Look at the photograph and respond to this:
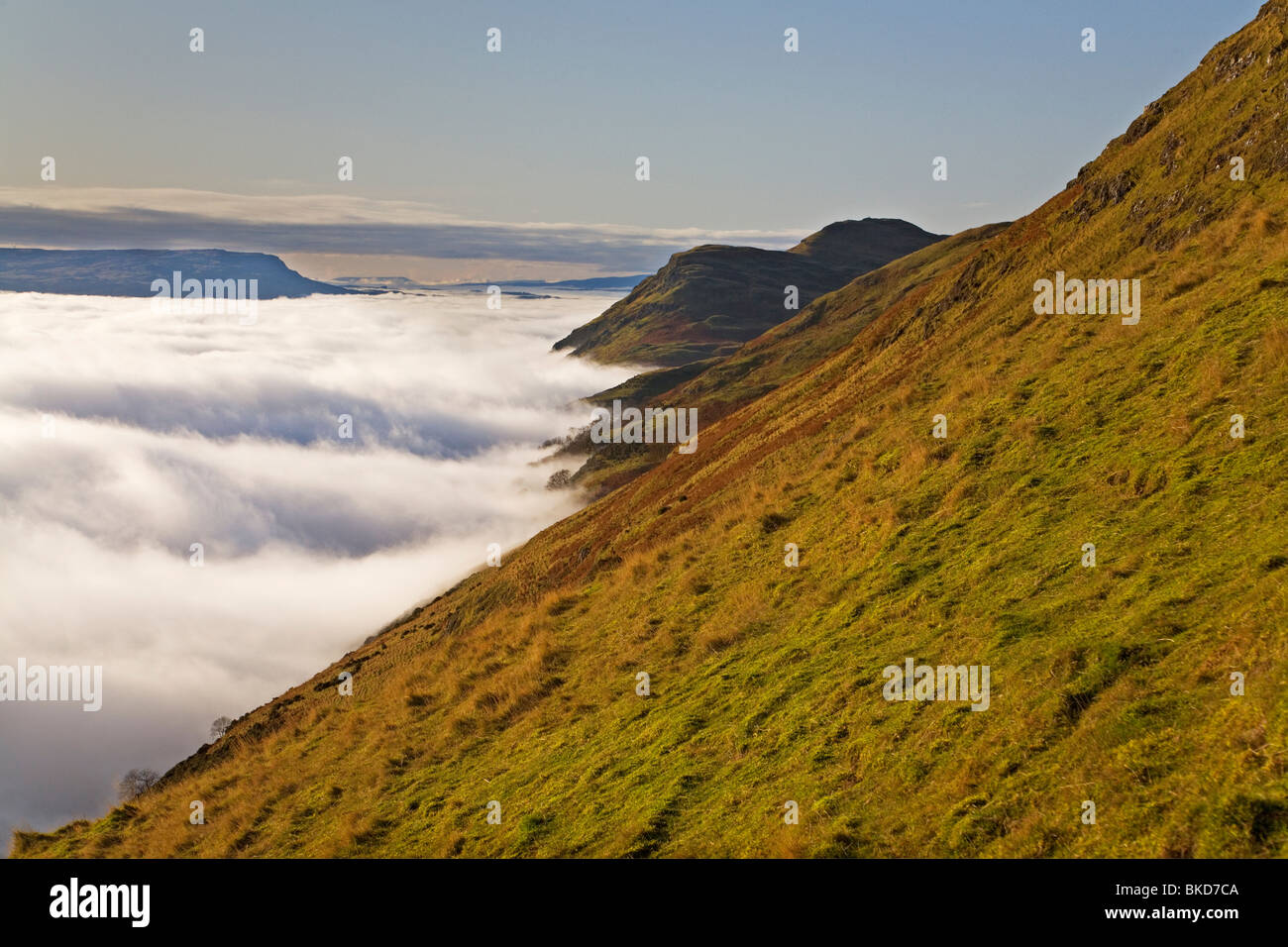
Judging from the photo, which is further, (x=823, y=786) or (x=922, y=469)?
(x=922, y=469)

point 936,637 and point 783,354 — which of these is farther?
point 783,354

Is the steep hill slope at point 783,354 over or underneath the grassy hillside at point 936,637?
over

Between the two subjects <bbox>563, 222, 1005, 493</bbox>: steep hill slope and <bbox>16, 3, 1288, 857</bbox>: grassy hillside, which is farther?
<bbox>563, 222, 1005, 493</bbox>: steep hill slope

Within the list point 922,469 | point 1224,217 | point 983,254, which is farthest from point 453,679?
point 983,254

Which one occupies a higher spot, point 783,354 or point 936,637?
point 783,354

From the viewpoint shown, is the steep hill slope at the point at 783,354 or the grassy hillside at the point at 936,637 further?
the steep hill slope at the point at 783,354

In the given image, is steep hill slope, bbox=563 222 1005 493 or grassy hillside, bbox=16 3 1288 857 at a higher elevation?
steep hill slope, bbox=563 222 1005 493

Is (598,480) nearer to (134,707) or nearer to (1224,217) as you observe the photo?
(1224,217)
